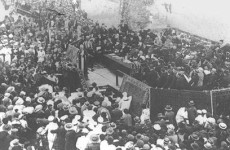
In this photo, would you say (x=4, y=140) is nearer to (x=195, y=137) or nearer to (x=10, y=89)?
(x=10, y=89)

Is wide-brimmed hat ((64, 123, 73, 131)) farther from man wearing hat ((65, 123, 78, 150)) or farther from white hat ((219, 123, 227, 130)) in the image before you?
white hat ((219, 123, 227, 130))

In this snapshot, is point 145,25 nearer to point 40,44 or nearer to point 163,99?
point 40,44

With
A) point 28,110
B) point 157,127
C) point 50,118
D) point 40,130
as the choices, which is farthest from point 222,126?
point 28,110

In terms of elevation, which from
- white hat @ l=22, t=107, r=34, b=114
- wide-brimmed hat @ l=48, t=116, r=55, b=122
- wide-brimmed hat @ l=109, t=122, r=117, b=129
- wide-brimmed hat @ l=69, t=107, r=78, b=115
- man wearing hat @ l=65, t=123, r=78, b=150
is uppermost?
white hat @ l=22, t=107, r=34, b=114

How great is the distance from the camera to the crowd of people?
33.7 ft

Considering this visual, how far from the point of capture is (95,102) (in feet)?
41.4

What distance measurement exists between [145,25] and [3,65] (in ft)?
48.4

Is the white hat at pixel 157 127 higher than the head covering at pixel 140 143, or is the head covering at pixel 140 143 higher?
the white hat at pixel 157 127

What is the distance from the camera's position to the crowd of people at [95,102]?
10.3 meters

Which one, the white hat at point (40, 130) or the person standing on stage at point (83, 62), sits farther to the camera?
the person standing on stage at point (83, 62)

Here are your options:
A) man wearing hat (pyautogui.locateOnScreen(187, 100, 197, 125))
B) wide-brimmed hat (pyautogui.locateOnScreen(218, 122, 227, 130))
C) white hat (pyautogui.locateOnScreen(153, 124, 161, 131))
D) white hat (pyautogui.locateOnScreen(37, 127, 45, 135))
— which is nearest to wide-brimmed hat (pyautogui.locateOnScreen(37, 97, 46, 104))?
white hat (pyautogui.locateOnScreen(37, 127, 45, 135))

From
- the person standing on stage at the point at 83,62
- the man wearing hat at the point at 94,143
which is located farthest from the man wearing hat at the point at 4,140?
the person standing on stage at the point at 83,62

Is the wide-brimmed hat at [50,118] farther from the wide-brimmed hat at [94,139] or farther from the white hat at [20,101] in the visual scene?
the wide-brimmed hat at [94,139]

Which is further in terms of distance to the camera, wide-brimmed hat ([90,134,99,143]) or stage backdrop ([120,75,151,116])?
stage backdrop ([120,75,151,116])
